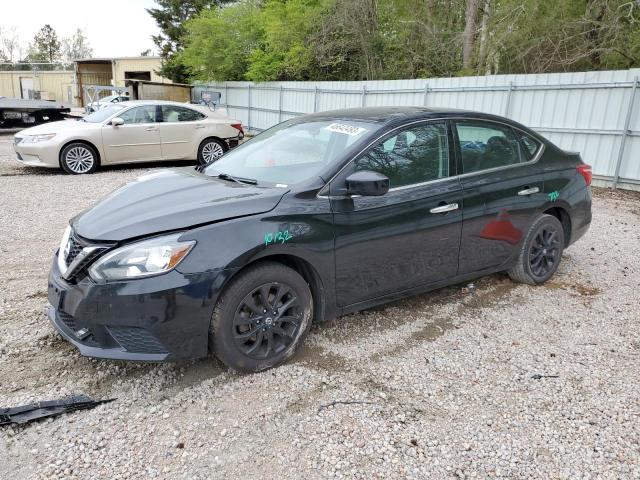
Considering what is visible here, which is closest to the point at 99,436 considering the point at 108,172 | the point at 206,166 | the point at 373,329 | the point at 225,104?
the point at 373,329

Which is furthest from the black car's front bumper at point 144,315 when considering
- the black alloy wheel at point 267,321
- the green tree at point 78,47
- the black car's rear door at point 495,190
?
the green tree at point 78,47

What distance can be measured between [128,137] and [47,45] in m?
77.6

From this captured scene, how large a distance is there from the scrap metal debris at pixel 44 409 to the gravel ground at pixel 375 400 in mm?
53

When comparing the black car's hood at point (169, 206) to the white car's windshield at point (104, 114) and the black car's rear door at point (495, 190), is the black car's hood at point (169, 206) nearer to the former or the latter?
the black car's rear door at point (495, 190)

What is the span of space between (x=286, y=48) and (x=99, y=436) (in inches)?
725

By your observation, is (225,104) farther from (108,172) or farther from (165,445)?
(165,445)

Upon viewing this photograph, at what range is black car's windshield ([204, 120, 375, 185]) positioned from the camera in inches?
136

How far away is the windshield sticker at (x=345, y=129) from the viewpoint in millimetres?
3580

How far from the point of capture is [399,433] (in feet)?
8.62

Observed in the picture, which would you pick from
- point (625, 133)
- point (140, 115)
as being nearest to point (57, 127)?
point (140, 115)

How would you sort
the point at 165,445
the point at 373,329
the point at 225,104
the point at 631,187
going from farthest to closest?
the point at 225,104, the point at 631,187, the point at 373,329, the point at 165,445

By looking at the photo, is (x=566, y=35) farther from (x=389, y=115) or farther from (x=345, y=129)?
(x=345, y=129)

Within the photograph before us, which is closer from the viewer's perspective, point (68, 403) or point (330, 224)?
point (68, 403)

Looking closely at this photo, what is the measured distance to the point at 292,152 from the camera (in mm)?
3752
